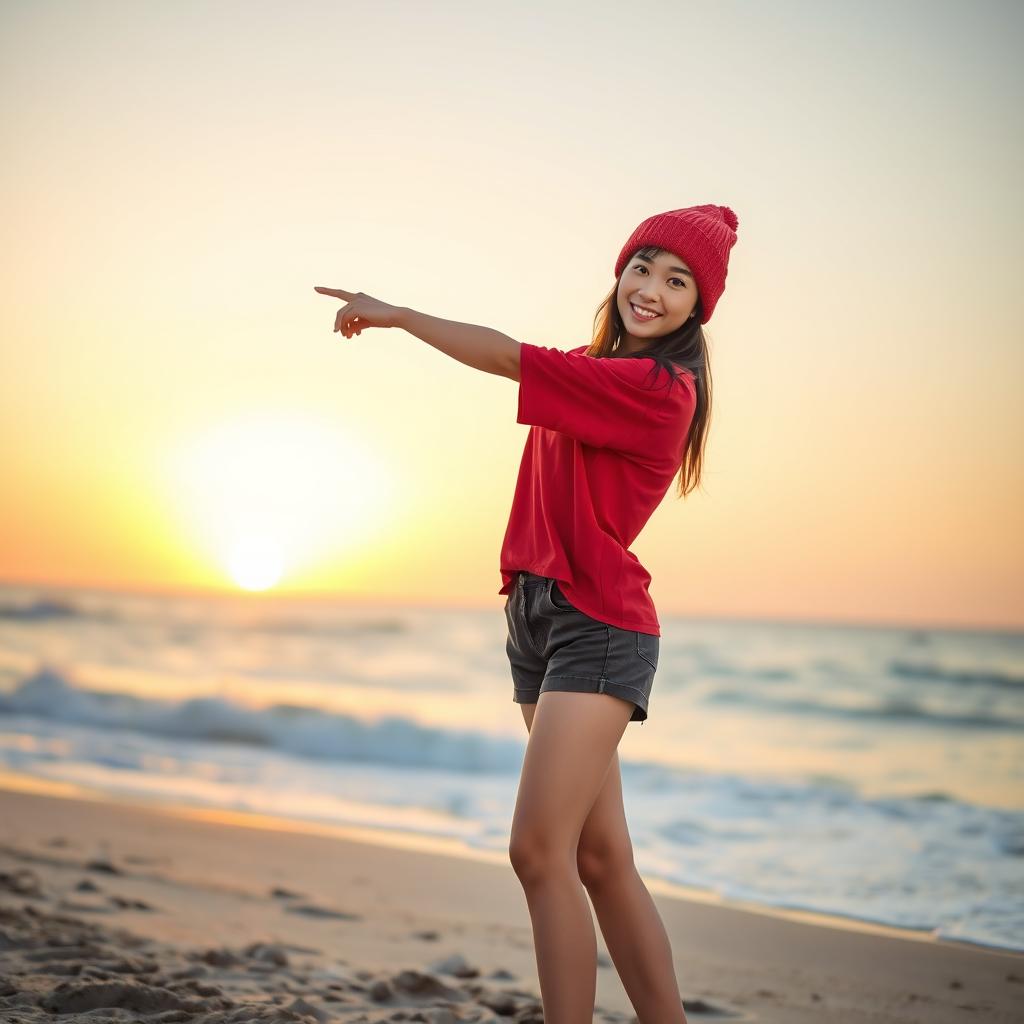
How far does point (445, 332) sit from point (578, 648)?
2.34ft

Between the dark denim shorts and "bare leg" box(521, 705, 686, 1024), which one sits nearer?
the dark denim shorts

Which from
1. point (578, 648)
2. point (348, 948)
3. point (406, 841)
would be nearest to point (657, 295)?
point (578, 648)

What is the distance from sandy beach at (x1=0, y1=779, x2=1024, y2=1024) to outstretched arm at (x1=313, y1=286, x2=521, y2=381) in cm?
177

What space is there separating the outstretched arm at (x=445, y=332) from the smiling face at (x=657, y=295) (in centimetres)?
46

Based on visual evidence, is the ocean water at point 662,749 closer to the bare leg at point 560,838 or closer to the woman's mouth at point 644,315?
the bare leg at point 560,838

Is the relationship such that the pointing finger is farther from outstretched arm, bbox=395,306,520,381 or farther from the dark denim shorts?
the dark denim shorts

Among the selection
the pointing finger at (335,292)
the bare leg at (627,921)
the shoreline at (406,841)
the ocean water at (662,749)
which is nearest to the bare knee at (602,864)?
the bare leg at (627,921)

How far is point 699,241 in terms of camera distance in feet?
8.26

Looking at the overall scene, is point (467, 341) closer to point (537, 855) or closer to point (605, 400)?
point (605, 400)

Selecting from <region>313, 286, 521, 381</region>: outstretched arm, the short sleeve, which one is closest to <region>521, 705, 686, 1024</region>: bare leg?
the short sleeve

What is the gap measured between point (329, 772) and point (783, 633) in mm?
20063

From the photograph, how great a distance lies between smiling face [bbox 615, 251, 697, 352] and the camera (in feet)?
8.30

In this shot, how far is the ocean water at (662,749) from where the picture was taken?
5.75m

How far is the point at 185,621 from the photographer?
87.4 ft
